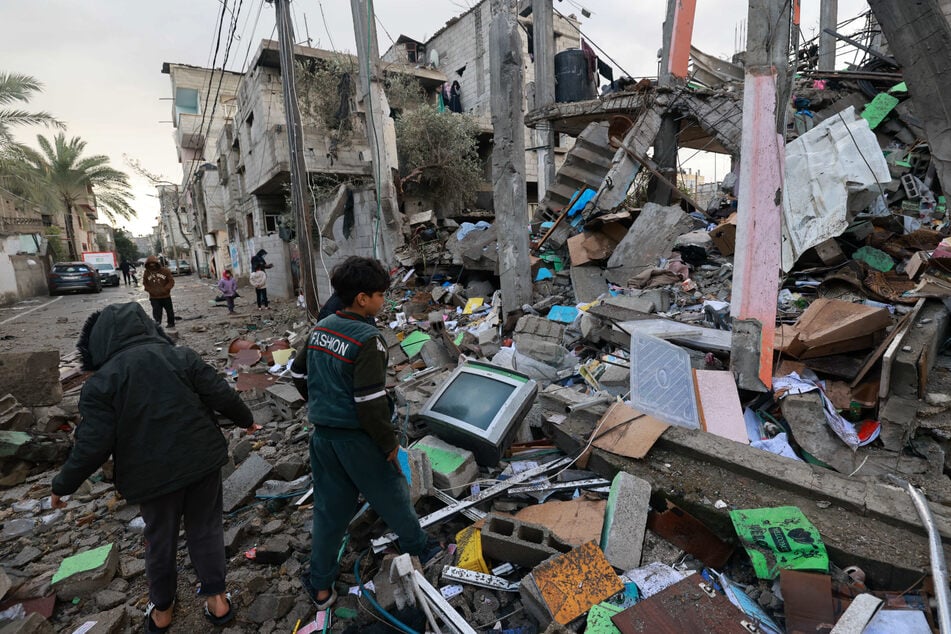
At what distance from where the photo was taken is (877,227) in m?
5.69

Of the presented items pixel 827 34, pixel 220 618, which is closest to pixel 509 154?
pixel 220 618

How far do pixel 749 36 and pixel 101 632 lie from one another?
5595 millimetres

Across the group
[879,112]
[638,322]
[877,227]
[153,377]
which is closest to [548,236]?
[638,322]

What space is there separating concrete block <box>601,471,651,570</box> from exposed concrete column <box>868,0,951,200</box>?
289cm

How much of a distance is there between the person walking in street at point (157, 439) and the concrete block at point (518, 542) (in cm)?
142

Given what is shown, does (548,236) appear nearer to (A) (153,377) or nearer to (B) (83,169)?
(A) (153,377)

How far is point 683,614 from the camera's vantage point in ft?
6.24

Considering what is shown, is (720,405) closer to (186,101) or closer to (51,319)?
(51,319)

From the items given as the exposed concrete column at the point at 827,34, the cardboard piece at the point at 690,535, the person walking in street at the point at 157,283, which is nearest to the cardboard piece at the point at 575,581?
the cardboard piece at the point at 690,535

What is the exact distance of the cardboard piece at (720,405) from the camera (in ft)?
11.2

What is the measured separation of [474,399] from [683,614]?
1775 millimetres

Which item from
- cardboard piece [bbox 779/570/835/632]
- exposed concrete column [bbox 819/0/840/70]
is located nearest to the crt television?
cardboard piece [bbox 779/570/835/632]

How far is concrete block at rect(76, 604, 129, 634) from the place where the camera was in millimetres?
2232

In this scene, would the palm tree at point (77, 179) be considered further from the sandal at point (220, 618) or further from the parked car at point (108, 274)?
the sandal at point (220, 618)
